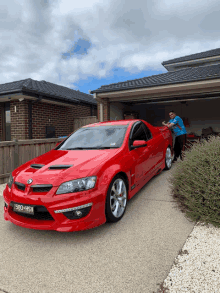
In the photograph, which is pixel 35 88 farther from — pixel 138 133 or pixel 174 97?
pixel 174 97

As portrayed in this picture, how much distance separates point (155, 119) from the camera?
1440 centimetres

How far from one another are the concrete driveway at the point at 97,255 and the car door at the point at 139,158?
636mm

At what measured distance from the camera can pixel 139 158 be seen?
3.76 metres

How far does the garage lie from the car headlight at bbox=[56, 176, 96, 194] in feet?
19.3

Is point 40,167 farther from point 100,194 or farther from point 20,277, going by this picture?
point 20,277

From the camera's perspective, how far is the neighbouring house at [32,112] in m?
7.98

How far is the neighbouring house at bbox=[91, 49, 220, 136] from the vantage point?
7461 mm

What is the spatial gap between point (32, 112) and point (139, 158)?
630 centimetres

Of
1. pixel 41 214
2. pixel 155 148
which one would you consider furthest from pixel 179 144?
pixel 41 214

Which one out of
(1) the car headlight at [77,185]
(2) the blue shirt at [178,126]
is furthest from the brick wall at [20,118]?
(1) the car headlight at [77,185]

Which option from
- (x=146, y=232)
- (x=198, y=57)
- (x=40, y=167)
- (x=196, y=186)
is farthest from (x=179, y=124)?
(x=198, y=57)

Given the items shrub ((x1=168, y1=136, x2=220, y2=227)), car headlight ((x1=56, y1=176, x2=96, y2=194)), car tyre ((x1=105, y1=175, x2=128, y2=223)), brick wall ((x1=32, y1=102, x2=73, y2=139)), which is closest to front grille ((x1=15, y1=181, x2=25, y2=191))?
car headlight ((x1=56, y1=176, x2=96, y2=194))

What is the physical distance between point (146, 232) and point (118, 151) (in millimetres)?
1254

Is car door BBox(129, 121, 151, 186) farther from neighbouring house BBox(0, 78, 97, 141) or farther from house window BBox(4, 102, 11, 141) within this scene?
house window BBox(4, 102, 11, 141)
